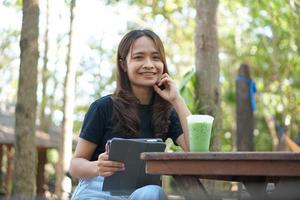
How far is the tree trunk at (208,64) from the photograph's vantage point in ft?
18.4

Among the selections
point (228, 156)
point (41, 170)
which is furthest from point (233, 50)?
point (228, 156)

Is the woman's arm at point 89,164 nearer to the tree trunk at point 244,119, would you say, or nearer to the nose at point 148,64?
the nose at point 148,64

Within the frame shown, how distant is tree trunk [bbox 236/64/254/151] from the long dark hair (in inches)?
175

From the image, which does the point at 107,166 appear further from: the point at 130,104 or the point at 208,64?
the point at 208,64

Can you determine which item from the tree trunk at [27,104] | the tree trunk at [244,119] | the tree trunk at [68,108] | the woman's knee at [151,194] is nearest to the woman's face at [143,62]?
the woman's knee at [151,194]

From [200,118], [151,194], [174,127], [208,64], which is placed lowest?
[151,194]

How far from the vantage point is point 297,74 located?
17.5m

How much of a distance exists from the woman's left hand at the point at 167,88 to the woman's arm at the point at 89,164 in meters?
0.37

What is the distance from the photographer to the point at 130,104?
8.23ft

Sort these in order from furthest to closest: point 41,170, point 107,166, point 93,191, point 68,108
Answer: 1. point 41,170
2. point 68,108
3. point 93,191
4. point 107,166

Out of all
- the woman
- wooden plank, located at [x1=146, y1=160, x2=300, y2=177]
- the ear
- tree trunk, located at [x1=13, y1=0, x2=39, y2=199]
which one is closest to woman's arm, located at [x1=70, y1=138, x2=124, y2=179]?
the woman

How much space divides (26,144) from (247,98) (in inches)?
105

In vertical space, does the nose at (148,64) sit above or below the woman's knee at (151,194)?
above

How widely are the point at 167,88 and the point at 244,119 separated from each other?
4.53m
